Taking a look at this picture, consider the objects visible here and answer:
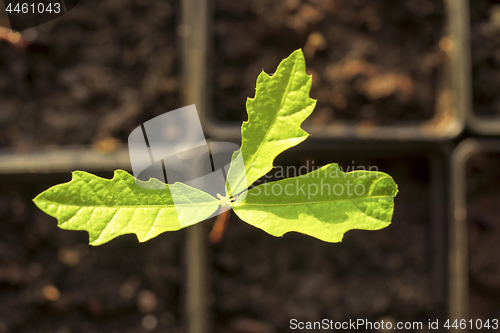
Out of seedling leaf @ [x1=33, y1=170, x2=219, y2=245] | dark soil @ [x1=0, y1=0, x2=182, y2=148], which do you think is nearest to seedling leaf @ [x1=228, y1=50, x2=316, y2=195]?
seedling leaf @ [x1=33, y1=170, x2=219, y2=245]

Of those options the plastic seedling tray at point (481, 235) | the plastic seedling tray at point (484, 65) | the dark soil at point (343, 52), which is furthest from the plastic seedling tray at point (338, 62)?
the plastic seedling tray at point (481, 235)

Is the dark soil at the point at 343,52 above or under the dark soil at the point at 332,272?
above

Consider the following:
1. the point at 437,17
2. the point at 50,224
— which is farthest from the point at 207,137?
the point at 437,17

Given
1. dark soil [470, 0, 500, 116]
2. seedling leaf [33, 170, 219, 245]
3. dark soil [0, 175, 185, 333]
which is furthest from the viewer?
dark soil [470, 0, 500, 116]

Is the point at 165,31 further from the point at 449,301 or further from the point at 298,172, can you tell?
the point at 449,301

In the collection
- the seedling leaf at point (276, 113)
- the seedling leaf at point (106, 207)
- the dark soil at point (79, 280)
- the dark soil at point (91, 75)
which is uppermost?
the dark soil at point (91, 75)

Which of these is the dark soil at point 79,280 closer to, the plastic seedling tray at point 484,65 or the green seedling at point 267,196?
the green seedling at point 267,196

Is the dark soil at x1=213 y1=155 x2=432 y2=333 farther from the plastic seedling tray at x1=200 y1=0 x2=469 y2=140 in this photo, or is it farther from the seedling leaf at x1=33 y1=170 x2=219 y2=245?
the seedling leaf at x1=33 y1=170 x2=219 y2=245
